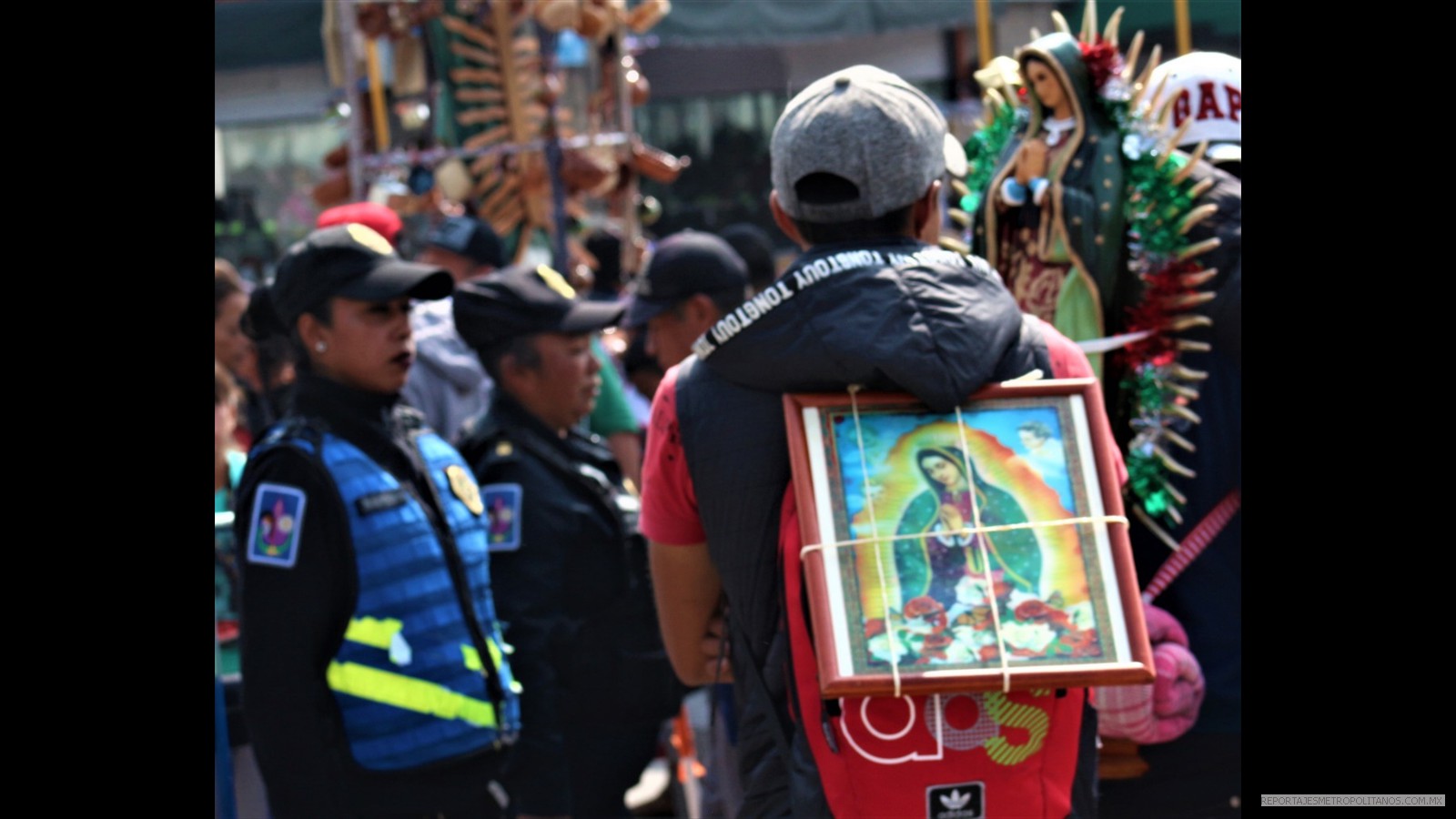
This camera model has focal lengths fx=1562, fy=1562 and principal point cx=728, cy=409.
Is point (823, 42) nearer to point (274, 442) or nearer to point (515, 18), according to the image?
point (515, 18)

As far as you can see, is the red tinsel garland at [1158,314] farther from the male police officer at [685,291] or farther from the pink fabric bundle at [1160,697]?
the male police officer at [685,291]

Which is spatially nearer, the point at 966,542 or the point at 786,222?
the point at 966,542

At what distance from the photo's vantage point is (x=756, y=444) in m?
2.30

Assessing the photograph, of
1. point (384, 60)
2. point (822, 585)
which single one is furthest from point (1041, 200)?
point (384, 60)

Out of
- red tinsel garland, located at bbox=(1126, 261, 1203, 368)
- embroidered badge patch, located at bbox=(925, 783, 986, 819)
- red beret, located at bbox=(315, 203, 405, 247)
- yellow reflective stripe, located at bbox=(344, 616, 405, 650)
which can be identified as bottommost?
embroidered badge patch, located at bbox=(925, 783, 986, 819)

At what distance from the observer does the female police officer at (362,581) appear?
285 cm

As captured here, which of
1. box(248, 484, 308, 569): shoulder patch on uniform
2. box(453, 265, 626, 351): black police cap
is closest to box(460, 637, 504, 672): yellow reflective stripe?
box(248, 484, 308, 569): shoulder patch on uniform

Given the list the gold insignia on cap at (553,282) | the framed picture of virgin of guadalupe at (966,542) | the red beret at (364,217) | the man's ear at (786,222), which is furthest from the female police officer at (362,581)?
the framed picture of virgin of guadalupe at (966,542)

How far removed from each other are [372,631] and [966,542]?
1.28 metres

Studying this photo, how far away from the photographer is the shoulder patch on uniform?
2852 millimetres

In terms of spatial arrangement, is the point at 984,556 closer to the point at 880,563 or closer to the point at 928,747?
the point at 880,563

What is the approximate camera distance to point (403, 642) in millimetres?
2961

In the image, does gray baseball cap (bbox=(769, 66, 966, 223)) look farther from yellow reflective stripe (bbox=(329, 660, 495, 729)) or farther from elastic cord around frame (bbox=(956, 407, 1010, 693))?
yellow reflective stripe (bbox=(329, 660, 495, 729))

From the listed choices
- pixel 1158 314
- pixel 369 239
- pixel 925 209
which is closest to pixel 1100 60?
pixel 1158 314
